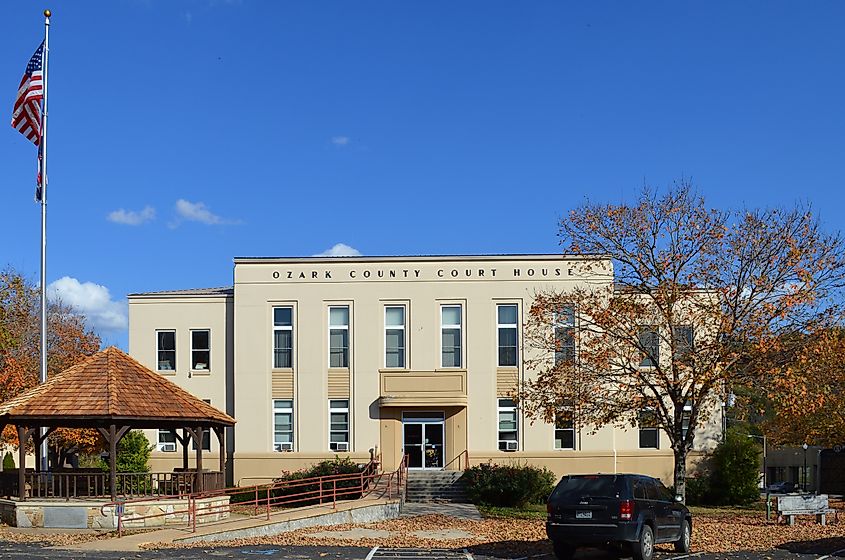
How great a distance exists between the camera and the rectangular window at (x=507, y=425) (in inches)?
1705

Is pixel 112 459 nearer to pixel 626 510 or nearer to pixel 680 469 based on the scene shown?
pixel 626 510

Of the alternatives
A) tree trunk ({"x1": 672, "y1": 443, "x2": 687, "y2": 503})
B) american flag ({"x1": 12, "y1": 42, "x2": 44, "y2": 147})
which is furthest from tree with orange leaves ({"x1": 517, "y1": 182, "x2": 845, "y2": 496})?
american flag ({"x1": 12, "y1": 42, "x2": 44, "y2": 147})

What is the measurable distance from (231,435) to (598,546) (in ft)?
86.5

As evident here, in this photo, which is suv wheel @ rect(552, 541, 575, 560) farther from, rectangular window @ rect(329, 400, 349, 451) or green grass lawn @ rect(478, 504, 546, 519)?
rectangular window @ rect(329, 400, 349, 451)

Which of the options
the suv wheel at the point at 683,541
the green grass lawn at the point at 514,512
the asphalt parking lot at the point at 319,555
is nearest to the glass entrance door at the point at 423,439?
the green grass lawn at the point at 514,512

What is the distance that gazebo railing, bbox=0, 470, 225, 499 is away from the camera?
96.3 ft

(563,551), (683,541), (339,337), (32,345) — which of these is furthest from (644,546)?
(32,345)

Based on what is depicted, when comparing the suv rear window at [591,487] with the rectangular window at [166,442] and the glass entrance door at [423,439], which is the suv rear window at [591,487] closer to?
the glass entrance door at [423,439]

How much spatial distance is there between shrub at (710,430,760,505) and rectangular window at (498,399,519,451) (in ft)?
25.5

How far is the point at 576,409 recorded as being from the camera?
32.9 meters

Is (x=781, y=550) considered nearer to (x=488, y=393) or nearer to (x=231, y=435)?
(x=488, y=393)

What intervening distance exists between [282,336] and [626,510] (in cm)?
2618

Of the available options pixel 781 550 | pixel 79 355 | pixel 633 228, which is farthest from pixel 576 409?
pixel 79 355

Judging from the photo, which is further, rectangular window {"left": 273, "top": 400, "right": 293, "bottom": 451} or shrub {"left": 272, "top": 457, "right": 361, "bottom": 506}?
rectangular window {"left": 273, "top": 400, "right": 293, "bottom": 451}
